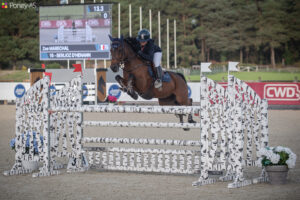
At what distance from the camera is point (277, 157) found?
5.59m

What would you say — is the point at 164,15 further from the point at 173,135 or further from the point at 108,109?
the point at 108,109

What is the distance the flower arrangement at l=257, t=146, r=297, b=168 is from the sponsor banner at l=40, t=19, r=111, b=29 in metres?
15.9

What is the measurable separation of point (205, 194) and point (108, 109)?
1.80 metres

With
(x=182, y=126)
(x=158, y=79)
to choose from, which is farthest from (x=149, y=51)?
(x=182, y=126)

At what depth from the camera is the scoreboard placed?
20.8 m

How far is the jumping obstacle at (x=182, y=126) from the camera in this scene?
18.3 ft

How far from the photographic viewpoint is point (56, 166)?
269 inches

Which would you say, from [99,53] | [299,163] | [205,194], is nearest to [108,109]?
[205,194]

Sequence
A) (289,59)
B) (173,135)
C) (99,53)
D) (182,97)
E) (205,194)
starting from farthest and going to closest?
1. (289,59)
2. (99,53)
3. (173,135)
4. (182,97)
5. (205,194)

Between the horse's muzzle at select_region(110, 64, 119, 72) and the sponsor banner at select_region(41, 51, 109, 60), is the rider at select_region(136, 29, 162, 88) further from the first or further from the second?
the sponsor banner at select_region(41, 51, 109, 60)

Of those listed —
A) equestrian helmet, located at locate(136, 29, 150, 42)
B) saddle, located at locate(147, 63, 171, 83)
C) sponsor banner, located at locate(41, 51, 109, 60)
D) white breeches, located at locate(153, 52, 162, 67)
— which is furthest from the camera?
sponsor banner, located at locate(41, 51, 109, 60)

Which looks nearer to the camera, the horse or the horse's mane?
the horse

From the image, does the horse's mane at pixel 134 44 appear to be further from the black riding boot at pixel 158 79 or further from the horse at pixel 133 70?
the black riding boot at pixel 158 79

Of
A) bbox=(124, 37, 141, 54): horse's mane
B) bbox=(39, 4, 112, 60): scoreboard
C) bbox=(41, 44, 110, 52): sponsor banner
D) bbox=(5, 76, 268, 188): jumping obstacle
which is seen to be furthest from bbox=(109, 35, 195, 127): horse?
bbox=(41, 44, 110, 52): sponsor banner
